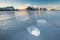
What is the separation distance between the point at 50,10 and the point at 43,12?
8 centimetres

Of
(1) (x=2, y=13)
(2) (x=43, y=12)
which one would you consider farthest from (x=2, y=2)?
(2) (x=43, y=12)

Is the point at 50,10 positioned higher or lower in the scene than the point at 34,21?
higher

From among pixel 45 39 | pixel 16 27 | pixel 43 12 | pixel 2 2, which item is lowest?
pixel 45 39

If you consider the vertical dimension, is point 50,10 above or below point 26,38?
above

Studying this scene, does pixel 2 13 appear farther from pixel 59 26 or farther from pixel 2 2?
pixel 59 26

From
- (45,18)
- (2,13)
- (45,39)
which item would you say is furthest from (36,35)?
(2,13)

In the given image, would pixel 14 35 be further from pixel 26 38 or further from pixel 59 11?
pixel 59 11

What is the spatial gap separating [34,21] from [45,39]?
0.23m

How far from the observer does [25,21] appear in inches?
48.8

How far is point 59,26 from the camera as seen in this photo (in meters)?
1.16

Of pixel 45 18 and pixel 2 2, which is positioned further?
pixel 2 2

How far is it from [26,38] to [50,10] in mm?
400

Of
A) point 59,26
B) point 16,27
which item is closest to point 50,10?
point 59,26

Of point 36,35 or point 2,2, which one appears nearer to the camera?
point 36,35
